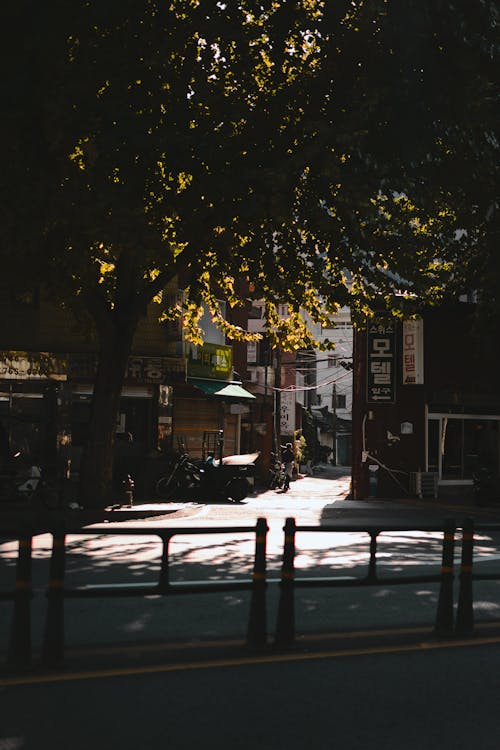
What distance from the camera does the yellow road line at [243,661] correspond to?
563 centimetres

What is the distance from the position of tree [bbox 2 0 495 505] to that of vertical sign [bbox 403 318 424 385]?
33.9 ft

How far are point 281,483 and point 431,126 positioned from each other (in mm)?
20461

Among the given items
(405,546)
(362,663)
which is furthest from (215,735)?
(405,546)

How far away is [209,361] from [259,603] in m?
21.1

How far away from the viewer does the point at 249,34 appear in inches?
524

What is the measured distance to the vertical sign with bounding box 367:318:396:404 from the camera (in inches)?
1026

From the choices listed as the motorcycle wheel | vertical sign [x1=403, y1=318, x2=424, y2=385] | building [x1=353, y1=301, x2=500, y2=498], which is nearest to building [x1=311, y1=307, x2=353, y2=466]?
building [x1=353, y1=301, x2=500, y2=498]

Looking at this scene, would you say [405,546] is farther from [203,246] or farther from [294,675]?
[294,675]

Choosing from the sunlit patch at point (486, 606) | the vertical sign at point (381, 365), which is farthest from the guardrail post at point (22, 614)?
the vertical sign at point (381, 365)

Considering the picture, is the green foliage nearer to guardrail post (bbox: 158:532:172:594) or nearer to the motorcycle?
guardrail post (bbox: 158:532:172:594)

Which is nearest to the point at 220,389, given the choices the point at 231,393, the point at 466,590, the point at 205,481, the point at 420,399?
the point at 231,393

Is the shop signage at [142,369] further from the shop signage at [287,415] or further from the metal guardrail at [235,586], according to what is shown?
the shop signage at [287,415]

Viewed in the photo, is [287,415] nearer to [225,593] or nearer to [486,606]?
[225,593]

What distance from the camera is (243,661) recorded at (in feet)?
20.4
